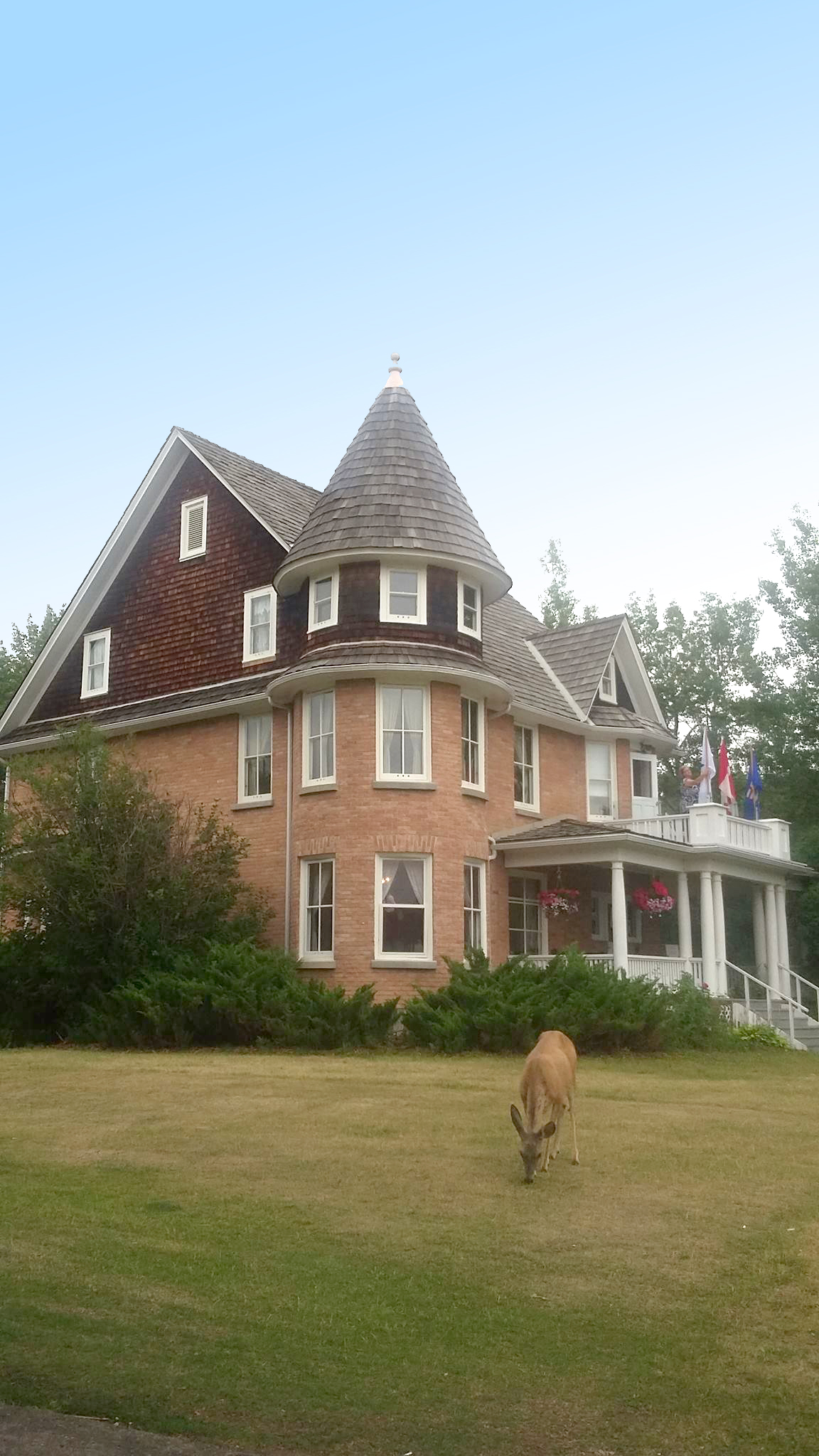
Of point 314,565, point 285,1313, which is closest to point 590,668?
point 314,565

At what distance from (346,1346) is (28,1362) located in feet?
5.05

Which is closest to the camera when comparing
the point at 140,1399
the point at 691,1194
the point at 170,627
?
the point at 140,1399

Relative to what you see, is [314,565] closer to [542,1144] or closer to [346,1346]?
[542,1144]

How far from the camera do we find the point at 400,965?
24406mm

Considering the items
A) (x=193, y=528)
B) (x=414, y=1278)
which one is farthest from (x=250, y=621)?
(x=414, y=1278)

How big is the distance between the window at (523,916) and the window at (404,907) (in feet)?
12.1

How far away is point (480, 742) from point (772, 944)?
9.02 metres

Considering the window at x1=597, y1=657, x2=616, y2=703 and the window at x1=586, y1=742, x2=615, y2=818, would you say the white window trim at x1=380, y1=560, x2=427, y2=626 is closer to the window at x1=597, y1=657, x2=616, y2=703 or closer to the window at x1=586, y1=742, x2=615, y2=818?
the window at x1=586, y1=742, x2=615, y2=818

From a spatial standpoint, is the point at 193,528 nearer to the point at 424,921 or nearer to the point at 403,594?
the point at 403,594

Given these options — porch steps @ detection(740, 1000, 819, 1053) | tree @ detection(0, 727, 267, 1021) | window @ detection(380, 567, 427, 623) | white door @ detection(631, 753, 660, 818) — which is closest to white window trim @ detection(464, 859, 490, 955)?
tree @ detection(0, 727, 267, 1021)

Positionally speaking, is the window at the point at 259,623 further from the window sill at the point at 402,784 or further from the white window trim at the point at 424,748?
the window sill at the point at 402,784

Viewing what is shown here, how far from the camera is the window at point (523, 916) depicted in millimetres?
28328

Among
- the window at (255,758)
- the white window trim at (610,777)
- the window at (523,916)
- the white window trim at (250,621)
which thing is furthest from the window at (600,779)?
the white window trim at (250,621)

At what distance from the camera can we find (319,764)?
25875 mm
